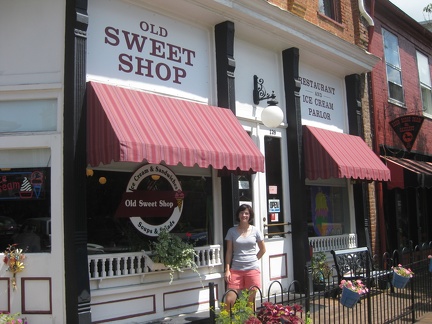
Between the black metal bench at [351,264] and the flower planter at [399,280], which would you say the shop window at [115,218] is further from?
the flower planter at [399,280]

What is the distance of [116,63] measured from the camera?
632cm

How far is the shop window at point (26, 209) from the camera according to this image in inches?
224

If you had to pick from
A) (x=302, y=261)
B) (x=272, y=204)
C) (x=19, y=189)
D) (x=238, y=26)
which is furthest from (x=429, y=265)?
(x=19, y=189)

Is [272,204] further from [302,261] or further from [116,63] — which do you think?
[116,63]

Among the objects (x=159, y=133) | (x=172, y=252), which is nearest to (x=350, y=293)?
(x=172, y=252)

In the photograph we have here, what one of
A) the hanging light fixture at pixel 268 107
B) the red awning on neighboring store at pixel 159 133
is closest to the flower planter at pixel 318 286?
the red awning on neighboring store at pixel 159 133

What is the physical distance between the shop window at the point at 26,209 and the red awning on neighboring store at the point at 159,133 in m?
0.73

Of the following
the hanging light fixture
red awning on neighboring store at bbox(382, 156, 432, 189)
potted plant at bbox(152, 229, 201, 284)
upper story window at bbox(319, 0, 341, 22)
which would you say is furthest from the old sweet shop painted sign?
red awning on neighboring store at bbox(382, 156, 432, 189)

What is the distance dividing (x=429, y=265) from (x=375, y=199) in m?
3.38

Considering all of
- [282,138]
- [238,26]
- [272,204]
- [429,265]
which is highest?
[238,26]

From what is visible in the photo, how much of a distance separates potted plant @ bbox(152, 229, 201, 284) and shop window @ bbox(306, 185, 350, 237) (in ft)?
11.8

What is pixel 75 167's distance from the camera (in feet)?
18.6

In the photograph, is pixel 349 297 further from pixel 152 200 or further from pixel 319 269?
pixel 319 269

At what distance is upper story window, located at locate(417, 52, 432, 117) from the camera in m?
14.4
